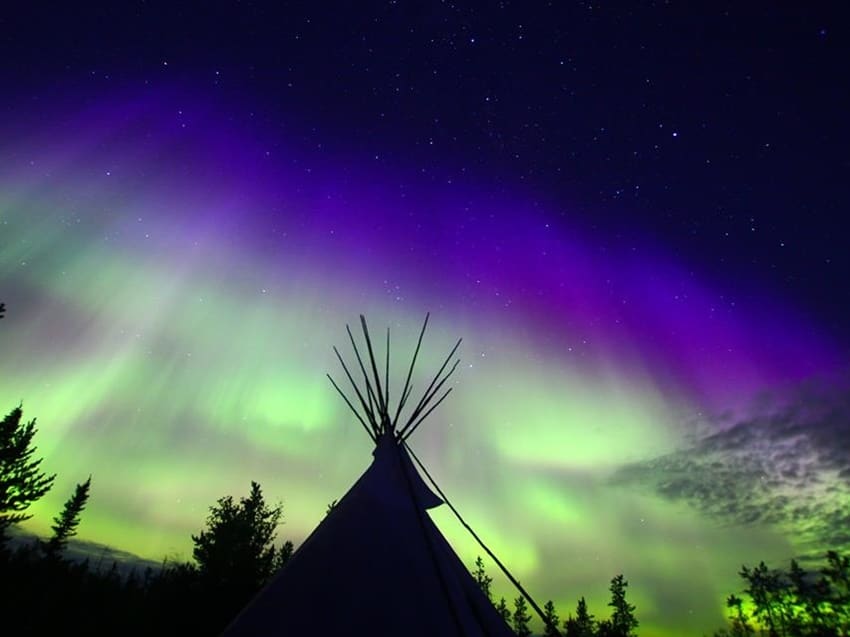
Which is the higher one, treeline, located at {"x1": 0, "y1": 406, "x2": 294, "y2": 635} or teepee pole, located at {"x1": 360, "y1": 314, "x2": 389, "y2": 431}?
teepee pole, located at {"x1": 360, "y1": 314, "x2": 389, "y2": 431}

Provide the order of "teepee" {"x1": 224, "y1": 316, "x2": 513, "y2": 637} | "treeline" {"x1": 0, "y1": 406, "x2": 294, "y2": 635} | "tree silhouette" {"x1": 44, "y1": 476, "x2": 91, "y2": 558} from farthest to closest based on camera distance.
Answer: "tree silhouette" {"x1": 44, "y1": 476, "x2": 91, "y2": 558}, "treeline" {"x1": 0, "y1": 406, "x2": 294, "y2": 635}, "teepee" {"x1": 224, "y1": 316, "x2": 513, "y2": 637}

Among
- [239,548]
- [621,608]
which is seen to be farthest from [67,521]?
[621,608]

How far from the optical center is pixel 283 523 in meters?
20.6

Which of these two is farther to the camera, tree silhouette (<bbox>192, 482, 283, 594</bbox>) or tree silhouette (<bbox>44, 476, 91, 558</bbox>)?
tree silhouette (<bbox>44, 476, 91, 558</bbox>)

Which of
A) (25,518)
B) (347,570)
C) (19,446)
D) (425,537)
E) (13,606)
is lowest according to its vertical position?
(13,606)

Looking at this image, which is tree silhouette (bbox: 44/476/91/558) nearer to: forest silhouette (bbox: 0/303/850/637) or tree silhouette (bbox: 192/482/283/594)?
forest silhouette (bbox: 0/303/850/637)

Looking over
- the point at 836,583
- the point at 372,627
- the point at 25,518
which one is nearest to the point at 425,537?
the point at 372,627

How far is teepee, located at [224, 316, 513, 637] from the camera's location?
3.46 m

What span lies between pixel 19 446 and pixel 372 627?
26.8 meters

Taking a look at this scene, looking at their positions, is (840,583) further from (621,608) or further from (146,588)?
(146,588)

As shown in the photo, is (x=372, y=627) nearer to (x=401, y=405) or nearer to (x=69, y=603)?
(x=401, y=405)

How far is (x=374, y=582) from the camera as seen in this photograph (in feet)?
12.6

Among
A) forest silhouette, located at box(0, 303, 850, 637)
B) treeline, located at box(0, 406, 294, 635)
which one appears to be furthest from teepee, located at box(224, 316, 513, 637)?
treeline, located at box(0, 406, 294, 635)

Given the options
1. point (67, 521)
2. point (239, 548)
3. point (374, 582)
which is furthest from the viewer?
point (67, 521)
